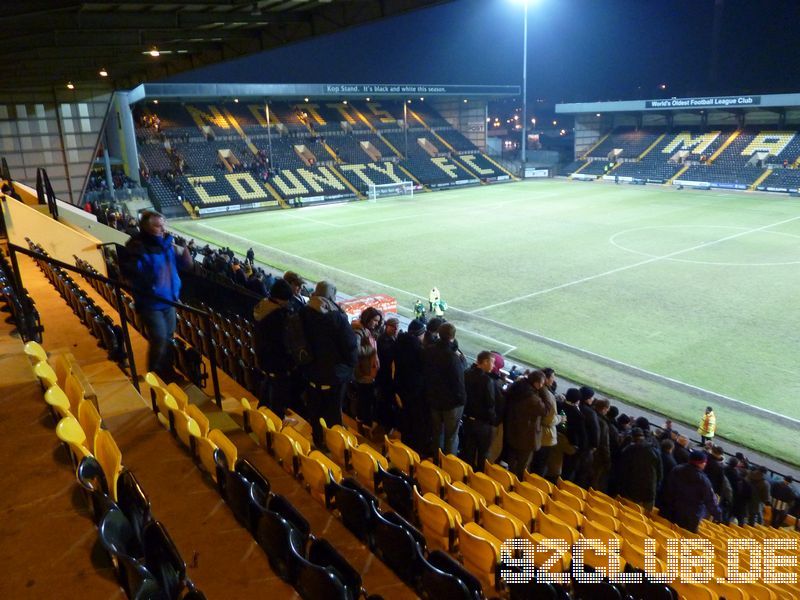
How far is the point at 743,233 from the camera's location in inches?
1122

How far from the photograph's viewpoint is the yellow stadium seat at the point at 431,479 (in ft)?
17.1

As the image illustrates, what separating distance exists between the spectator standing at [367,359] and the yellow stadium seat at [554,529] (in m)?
2.42

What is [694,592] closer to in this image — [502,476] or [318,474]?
[502,476]

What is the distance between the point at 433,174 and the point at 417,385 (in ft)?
151

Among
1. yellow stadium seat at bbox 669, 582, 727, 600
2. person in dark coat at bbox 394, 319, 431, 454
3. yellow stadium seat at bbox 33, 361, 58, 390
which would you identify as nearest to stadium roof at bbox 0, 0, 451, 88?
yellow stadium seat at bbox 33, 361, 58, 390

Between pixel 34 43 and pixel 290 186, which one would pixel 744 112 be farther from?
pixel 34 43

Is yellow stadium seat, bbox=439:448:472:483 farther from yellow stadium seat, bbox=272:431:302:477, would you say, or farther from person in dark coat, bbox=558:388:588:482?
yellow stadium seat, bbox=272:431:302:477

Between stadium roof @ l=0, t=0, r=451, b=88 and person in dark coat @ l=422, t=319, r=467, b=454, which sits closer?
person in dark coat @ l=422, t=319, r=467, b=454

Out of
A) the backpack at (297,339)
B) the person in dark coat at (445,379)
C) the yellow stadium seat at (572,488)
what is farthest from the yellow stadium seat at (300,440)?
the yellow stadium seat at (572,488)

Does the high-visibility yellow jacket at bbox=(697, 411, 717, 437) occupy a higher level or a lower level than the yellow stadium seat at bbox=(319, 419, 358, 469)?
lower

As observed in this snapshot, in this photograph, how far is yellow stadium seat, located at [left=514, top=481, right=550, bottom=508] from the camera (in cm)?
564

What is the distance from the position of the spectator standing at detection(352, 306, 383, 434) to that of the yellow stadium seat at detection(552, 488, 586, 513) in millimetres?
2216

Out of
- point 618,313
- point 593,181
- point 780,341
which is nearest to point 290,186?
A: point 593,181

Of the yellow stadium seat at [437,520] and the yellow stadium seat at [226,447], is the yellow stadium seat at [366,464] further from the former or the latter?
the yellow stadium seat at [226,447]
